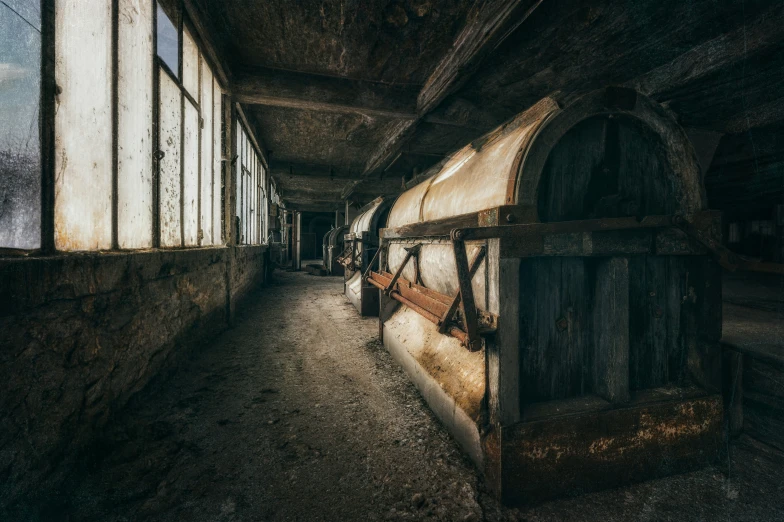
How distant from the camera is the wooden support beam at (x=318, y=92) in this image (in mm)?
4730

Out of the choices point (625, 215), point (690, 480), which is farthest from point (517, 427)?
→ point (625, 215)

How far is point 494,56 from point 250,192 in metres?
6.23

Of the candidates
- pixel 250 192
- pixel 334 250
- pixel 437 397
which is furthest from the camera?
pixel 334 250

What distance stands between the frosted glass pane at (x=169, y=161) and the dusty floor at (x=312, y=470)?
1.56m

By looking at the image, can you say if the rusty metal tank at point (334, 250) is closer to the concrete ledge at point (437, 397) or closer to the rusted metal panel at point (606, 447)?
the concrete ledge at point (437, 397)

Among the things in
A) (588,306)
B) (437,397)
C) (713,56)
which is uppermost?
(713,56)

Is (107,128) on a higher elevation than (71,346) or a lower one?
higher

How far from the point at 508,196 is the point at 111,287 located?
276cm

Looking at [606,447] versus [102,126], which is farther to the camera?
[102,126]

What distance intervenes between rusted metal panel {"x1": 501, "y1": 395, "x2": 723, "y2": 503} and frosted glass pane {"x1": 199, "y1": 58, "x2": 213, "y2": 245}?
4440 millimetres

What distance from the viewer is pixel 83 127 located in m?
1.91

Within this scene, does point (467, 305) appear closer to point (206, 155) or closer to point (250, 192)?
point (206, 155)

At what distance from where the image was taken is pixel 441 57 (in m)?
4.18

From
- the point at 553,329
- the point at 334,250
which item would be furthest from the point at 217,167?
the point at 334,250
